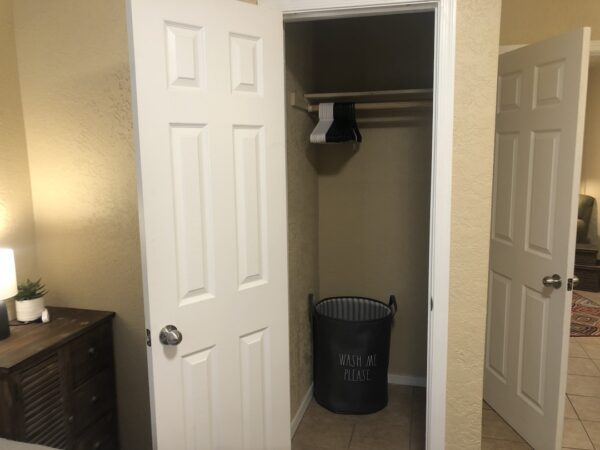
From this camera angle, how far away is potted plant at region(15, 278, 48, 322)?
2043 mm

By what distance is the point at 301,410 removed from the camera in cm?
283

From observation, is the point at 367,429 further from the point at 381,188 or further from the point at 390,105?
the point at 390,105

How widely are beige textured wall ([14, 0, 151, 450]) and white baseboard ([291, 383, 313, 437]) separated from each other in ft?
2.60

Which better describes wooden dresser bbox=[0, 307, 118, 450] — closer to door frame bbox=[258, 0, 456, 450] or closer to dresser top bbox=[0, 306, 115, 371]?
dresser top bbox=[0, 306, 115, 371]

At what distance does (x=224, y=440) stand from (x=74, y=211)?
1205 millimetres

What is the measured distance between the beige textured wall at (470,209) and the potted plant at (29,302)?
1715 millimetres

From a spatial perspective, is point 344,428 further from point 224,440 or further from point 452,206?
point 452,206

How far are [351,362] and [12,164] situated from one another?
2.00 metres

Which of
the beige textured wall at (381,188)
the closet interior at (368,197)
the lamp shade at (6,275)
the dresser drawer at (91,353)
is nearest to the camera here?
the lamp shade at (6,275)

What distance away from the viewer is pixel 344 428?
274cm

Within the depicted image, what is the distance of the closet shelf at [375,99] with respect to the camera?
2.62 meters

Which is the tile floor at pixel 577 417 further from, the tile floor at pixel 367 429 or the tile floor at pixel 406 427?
the tile floor at pixel 367 429

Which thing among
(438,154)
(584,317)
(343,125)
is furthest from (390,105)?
(584,317)

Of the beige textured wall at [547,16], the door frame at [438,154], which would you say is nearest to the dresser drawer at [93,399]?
the door frame at [438,154]
